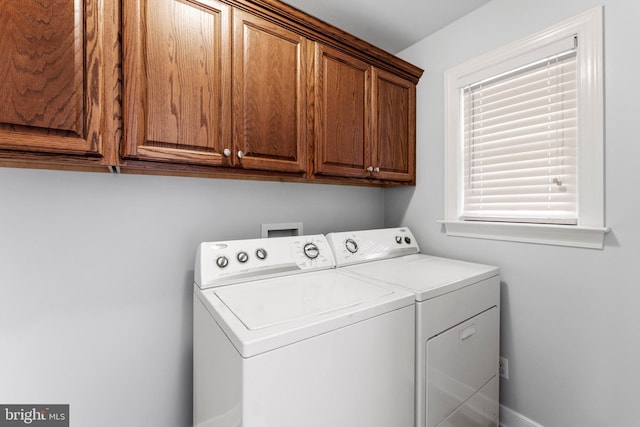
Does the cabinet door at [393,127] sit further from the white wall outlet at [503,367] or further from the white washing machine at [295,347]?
the white wall outlet at [503,367]

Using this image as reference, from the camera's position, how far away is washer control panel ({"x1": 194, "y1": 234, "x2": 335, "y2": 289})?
129 cm

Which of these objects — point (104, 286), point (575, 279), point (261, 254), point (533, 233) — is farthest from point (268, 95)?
point (575, 279)

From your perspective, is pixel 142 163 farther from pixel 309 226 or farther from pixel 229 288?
pixel 309 226

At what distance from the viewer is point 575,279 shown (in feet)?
4.57

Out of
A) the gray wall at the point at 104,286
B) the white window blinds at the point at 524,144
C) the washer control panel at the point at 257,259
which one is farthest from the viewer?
the white window blinds at the point at 524,144

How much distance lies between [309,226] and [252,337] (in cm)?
118

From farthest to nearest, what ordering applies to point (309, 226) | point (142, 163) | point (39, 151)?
point (309, 226) < point (142, 163) < point (39, 151)

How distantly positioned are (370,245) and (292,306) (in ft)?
2.86

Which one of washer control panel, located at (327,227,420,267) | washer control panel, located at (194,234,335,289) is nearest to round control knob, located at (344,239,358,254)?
washer control panel, located at (327,227,420,267)

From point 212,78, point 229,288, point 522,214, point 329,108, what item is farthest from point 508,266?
point 212,78

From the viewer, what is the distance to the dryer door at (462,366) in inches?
47.8

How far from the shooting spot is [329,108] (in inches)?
62.3

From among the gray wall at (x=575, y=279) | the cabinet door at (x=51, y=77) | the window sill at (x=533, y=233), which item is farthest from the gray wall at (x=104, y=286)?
the gray wall at (x=575, y=279)

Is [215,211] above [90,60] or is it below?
below
